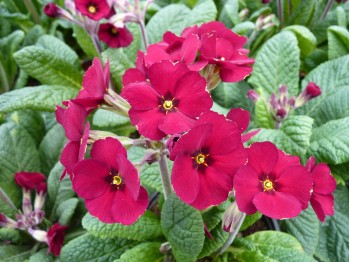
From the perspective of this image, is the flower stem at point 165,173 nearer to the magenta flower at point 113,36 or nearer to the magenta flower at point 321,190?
the magenta flower at point 321,190

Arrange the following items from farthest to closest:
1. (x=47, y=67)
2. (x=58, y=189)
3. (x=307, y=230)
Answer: (x=47, y=67) → (x=58, y=189) → (x=307, y=230)

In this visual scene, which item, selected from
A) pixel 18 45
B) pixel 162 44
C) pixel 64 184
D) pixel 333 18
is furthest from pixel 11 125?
pixel 333 18

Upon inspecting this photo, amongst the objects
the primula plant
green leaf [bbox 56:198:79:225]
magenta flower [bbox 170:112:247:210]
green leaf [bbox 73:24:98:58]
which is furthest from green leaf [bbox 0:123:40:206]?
magenta flower [bbox 170:112:247:210]

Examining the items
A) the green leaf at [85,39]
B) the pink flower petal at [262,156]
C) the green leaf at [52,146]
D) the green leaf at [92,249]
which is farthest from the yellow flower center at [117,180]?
the green leaf at [85,39]

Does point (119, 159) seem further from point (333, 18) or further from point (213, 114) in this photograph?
point (333, 18)

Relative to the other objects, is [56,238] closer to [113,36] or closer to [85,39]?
[113,36]

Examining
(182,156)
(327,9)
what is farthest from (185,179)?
(327,9)
